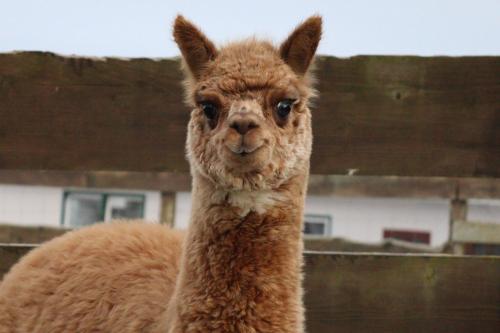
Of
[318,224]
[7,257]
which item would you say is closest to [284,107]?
[7,257]

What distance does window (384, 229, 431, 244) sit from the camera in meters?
17.4

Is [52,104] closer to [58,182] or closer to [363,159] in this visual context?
Answer: [363,159]

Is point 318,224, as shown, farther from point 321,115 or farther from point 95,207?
point 321,115

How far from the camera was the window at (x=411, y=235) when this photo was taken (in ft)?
57.1

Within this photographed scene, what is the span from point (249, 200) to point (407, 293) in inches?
40.7

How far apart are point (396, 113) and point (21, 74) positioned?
5.32ft

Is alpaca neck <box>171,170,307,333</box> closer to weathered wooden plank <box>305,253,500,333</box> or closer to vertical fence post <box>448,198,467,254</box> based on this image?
weathered wooden plank <box>305,253,500,333</box>

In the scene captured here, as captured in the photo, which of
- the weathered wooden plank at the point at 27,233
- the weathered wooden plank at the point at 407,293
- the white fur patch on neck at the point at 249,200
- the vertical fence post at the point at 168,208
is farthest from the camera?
the vertical fence post at the point at 168,208

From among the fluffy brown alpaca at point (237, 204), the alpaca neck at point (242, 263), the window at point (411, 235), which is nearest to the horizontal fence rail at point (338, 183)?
the fluffy brown alpaca at point (237, 204)

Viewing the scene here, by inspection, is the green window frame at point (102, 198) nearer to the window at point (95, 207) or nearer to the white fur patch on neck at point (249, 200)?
the window at point (95, 207)

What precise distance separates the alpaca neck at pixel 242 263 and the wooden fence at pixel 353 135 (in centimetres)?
70

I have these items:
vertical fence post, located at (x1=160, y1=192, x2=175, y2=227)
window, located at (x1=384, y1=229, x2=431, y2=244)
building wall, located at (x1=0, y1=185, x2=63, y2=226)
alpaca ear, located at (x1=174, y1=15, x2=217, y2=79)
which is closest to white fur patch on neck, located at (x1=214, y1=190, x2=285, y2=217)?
alpaca ear, located at (x1=174, y1=15, x2=217, y2=79)

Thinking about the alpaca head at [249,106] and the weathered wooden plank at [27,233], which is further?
the weathered wooden plank at [27,233]

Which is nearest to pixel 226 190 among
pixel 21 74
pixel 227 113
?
pixel 227 113
